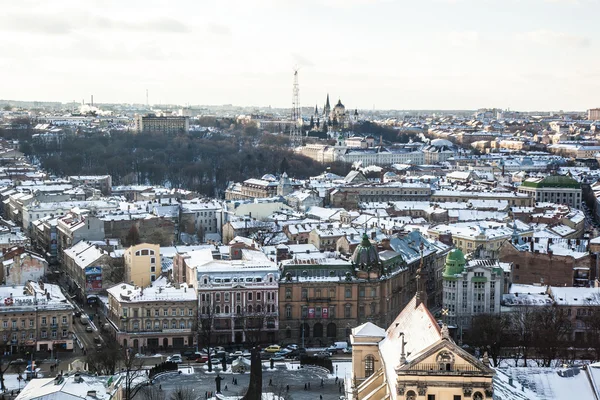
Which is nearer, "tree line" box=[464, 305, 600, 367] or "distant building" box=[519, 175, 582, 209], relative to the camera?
"tree line" box=[464, 305, 600, 367]

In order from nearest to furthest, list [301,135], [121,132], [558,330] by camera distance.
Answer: [558,330]
[121,132]
[301,135]

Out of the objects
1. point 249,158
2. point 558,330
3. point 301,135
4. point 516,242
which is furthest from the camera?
point 301,135

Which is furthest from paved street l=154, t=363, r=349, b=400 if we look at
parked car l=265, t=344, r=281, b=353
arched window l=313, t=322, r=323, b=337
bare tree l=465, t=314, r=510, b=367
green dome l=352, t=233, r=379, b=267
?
green dome l=352, t=233, r=379, b=267

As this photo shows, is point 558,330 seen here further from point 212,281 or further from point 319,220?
point 319,220

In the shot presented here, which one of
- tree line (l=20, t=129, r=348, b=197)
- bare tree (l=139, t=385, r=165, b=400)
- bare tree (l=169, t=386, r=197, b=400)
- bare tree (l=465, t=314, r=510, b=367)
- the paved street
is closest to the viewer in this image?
bare tree (l=169, t=386, r=197, b=400)

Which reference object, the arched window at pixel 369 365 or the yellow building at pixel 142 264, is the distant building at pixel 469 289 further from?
the yellow building at pixel 142 264

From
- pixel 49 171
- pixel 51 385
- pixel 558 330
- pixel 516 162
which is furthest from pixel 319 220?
pixel 516 162

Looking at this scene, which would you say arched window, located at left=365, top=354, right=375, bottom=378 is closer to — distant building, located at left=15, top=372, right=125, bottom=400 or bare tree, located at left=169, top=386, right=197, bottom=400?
bare tree, located at left=169, top=386, right=197, bottom=400

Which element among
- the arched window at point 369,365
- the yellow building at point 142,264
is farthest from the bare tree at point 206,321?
the arched window at point 369,365
